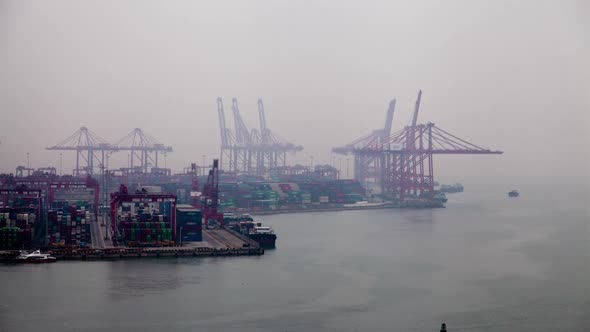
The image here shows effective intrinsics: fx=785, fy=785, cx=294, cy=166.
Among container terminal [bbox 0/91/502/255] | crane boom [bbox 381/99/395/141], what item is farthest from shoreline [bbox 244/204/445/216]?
crane boom [bbox 381/99/395/141]

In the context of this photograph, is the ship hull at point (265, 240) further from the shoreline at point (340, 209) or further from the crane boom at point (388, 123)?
the crane boom at point (388, 123)

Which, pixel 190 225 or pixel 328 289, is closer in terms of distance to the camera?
pixel 328 289

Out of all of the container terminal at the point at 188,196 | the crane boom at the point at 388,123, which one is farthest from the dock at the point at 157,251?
the crane boom at the point at 388,123

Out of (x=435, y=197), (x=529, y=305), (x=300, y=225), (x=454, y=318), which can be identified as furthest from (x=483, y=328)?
(x=435, y=197)

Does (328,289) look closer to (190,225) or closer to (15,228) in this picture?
(190,225)

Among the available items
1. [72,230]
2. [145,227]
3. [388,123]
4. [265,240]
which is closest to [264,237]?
[265,240]
